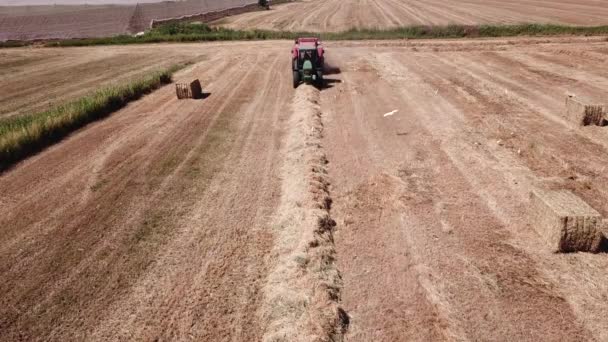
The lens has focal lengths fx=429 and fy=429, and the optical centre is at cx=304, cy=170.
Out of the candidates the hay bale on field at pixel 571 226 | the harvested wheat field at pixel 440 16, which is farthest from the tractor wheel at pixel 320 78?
the harvested wheat field at pixel 440 16

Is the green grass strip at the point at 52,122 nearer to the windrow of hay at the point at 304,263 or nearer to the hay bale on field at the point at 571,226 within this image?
the windrow of hay at the point at 304,263

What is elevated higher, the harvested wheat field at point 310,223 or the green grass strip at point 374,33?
the green grass strip at point 374,33

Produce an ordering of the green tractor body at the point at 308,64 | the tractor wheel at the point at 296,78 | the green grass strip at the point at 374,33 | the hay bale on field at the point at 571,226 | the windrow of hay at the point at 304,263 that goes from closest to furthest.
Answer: the windrow of hay at the point at 304,263
the hay bale on field at the point at 571,226
the green tractor body at the point at 308,64
the tractor wheel at the point at 296,78
the green grass strip at the point at 374,33

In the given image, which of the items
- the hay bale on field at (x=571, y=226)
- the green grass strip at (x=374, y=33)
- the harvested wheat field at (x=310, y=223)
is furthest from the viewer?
the green grass strip at (x=374, y=33)

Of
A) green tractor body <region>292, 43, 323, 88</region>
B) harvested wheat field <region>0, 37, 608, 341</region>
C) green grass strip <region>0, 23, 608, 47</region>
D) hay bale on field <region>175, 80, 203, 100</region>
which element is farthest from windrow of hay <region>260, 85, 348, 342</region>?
green grass strip <region>0, 23, 608, 47</region>

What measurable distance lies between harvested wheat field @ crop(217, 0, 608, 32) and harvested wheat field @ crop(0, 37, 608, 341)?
26.4 m

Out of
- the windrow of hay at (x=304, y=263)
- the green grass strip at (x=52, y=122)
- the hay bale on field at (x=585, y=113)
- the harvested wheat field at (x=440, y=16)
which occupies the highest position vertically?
the harvested wheat field at (x=440, y=16)

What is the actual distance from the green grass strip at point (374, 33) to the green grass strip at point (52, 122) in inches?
763

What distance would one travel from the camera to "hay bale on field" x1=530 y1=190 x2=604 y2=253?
24.9 ft

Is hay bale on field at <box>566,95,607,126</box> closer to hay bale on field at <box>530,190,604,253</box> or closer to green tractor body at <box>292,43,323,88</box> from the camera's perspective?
hay bale on field at <box>530,190,604,253</box>

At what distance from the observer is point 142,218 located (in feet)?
30.8

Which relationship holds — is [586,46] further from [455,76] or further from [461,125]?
[461,125]

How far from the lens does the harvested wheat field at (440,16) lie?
40594mm

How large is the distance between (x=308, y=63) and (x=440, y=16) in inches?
1265
